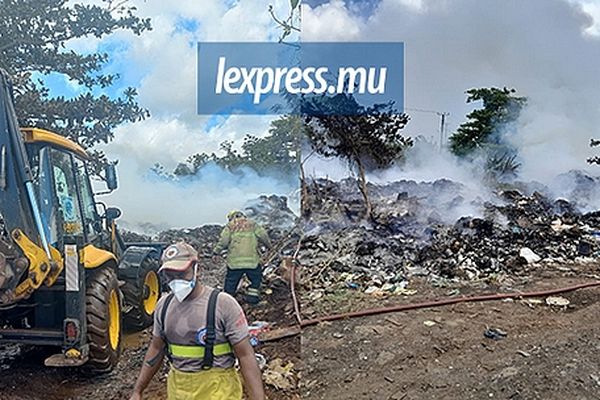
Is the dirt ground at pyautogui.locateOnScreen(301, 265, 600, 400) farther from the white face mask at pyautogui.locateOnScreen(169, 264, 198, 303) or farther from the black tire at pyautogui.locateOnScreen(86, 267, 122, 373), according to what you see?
the white face mask at pyautogui.locateOnScreen(169, 264, 198, 303)

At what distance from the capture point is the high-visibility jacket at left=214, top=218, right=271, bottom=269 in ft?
18.9

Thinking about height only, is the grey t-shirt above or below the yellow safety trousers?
above

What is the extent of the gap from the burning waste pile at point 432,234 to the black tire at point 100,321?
10.7 feet

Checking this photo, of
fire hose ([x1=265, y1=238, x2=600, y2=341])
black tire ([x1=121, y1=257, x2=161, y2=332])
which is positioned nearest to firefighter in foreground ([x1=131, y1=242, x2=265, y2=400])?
fire hose ([x1=265, y1=238, x2=600, y2=341])

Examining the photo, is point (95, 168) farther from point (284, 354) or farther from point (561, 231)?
point (561, 231)

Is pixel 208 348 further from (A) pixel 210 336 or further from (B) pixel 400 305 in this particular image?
(B) pixel 400 305

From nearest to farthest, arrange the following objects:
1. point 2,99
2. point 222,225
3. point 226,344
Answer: point 226,344 → point 2,99 → point 222,225

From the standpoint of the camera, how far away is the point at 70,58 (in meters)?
4.90

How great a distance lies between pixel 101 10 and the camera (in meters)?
4.98

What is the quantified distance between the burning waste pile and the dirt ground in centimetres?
137

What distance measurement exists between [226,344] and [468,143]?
11.6 meters

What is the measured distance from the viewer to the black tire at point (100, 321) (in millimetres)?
4148

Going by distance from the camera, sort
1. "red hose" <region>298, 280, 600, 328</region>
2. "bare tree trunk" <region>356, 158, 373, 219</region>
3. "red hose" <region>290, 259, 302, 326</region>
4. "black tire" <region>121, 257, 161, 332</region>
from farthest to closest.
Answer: "bare tree trunk" <region>356, 158, 373, 219</region> < "red hose" <region>298, 280, 600, 328</region> < "red hose" <region>290, 259, 302, 326</region> < "black tire" <region>121, 257, 161, 332</region>

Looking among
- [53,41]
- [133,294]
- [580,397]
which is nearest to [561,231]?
[580,397]
